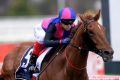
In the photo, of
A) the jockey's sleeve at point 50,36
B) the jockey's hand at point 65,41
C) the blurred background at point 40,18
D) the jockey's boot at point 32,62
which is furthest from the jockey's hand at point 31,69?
the blurred background at point 40,18

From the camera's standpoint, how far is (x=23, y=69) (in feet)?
28.4

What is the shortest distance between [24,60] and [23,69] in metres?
0.13

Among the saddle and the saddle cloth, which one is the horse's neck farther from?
the saddle cloth

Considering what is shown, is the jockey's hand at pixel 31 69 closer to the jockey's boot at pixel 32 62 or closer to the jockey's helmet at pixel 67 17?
the jockey's boot at pixel 32 62

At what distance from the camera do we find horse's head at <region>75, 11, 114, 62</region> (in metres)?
6.87

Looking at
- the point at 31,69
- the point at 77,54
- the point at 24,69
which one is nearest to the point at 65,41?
the point at 77,54

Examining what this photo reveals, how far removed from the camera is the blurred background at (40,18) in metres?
9.90

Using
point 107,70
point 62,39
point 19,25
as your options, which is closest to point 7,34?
point 19,25

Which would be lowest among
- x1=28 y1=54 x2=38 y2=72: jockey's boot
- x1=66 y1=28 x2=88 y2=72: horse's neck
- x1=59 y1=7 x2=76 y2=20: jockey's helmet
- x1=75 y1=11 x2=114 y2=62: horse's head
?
x1=28 y1=54 x2=38 y2=72: jockey's boot

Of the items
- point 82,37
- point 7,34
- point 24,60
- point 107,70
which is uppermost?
point 82,37

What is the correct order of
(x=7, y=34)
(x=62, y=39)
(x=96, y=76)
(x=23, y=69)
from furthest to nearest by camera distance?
(x=7, y=34), (x=96, y=76), (x=23, y=69), (x=62, y=39)

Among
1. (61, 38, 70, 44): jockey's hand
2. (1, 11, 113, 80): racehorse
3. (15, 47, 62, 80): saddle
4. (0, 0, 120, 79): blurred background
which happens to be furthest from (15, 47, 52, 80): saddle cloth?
(0, 0, 120, 79): blurred background

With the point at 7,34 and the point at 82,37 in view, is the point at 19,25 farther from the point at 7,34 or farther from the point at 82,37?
the point at 82,37

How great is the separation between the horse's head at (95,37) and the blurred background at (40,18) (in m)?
2.61
